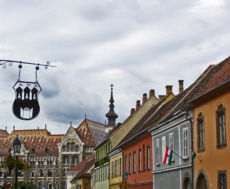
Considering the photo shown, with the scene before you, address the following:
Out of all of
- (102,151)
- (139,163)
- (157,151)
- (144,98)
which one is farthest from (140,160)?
(102,151)

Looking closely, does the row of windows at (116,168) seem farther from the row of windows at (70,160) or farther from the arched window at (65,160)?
the arched window at (65,160)

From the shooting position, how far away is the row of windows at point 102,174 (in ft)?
199

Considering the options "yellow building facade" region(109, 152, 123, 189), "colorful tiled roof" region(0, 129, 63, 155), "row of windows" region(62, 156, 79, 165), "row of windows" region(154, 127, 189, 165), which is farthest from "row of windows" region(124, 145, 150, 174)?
"colorful tiled roof" region(0, 129, 63, 155)

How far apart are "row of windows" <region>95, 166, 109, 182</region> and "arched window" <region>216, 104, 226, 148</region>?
3786cm

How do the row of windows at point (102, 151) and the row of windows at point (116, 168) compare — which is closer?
the row of windows at point (116, 168)

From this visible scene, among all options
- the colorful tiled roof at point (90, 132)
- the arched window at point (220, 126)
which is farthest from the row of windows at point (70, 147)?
the arched window at point (220, 126)

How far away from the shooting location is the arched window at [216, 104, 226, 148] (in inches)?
877

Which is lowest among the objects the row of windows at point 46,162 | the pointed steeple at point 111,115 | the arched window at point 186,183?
the arched window at point 186,183

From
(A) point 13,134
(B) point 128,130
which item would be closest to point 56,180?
(A) point 13,134

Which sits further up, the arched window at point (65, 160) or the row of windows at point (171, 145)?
the arched window at point (65, 160)

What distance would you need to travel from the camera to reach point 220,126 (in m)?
22.7

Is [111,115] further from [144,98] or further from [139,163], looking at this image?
[139,163]

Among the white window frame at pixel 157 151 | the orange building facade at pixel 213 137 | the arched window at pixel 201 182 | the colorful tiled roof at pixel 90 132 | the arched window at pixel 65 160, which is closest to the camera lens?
the orange building facade at pixel 213 137

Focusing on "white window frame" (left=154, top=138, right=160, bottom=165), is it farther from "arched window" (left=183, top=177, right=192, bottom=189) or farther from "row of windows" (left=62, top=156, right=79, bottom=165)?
"row of windows" (left=62, top=156, right=79, bottom=165)
